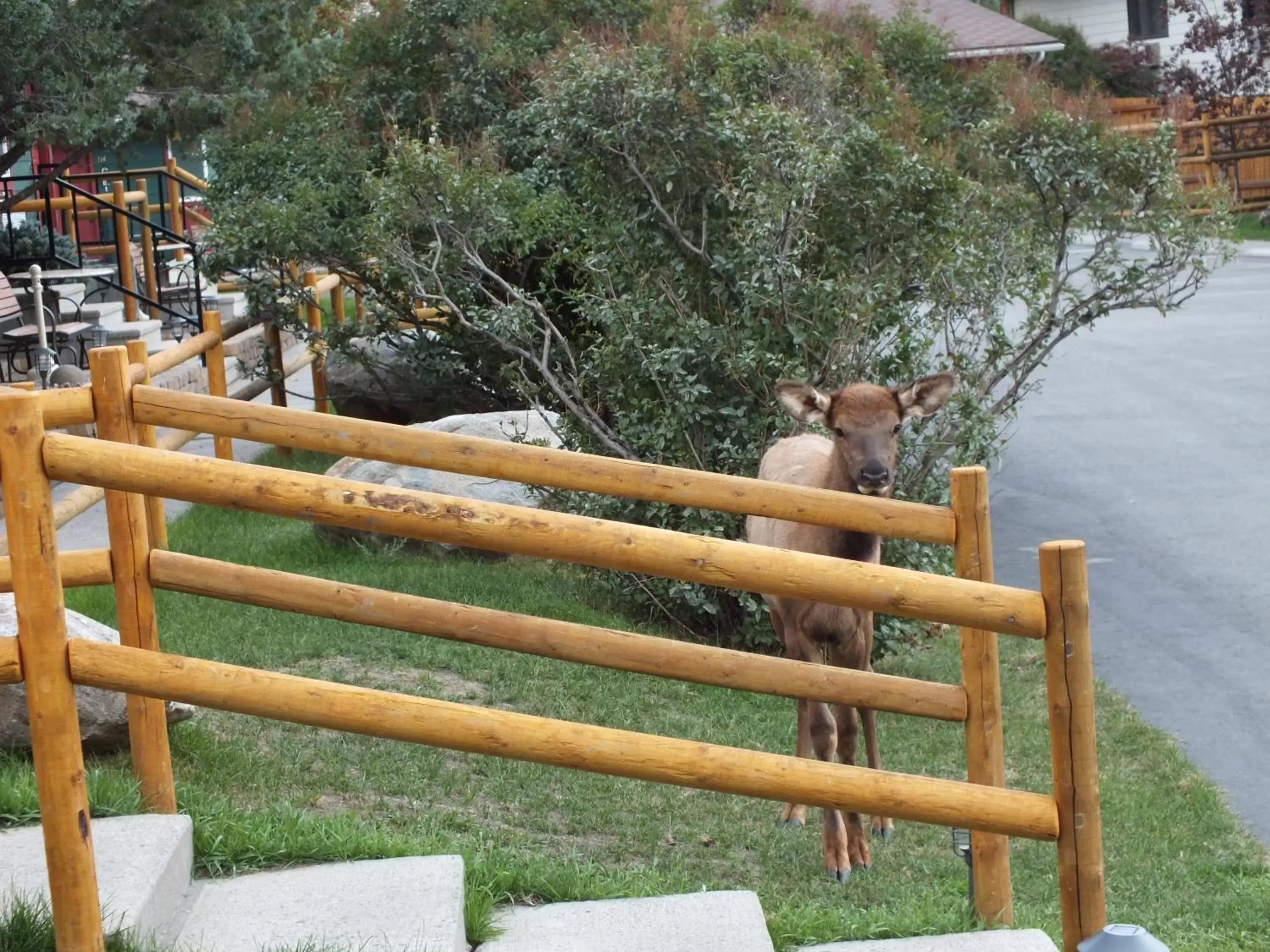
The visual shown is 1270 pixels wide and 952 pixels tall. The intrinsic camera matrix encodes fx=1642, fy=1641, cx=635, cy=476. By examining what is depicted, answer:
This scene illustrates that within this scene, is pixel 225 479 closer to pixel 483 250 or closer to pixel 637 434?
pixel 637 434

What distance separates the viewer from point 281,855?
460cm

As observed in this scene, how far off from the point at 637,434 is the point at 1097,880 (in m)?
6.13

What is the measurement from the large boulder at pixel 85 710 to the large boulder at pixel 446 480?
14.5 ft

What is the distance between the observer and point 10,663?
141 inches

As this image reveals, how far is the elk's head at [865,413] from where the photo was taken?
653 cm

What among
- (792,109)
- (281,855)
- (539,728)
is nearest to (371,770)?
(281,855)

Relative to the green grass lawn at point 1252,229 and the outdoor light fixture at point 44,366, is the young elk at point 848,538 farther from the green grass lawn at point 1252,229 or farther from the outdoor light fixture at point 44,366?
the green grass lawn at point 1252,229

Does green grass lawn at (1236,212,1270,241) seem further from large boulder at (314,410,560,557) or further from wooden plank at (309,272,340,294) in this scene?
large boulder at (314,410,560,557)

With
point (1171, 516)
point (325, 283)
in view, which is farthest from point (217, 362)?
point (1171, 516)

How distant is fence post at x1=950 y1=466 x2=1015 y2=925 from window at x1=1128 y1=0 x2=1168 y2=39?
44987 mm

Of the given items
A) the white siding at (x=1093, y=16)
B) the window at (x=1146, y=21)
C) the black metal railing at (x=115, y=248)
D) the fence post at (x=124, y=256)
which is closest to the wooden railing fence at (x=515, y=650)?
the black metal railing at (x=115, y=248)

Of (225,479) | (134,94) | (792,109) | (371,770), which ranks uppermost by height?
(134,94)

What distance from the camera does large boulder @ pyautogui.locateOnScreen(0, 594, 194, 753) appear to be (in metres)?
5.57

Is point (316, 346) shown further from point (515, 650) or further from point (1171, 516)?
point (515, 650)
